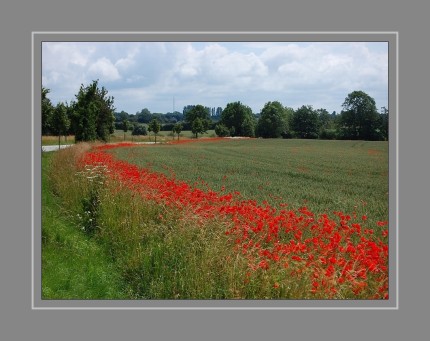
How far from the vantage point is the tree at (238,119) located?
6949mm

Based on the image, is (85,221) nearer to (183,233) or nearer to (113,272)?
(113,272)

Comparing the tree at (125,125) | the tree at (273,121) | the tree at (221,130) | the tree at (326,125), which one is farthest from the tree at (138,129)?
the tree at (326,125)

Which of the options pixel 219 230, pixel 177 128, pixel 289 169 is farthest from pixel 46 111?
pixel 289 169

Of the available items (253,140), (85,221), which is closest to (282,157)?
(253,140)

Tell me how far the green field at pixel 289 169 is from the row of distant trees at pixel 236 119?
0.21 meters

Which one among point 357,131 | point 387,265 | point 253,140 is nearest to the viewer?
point 387,265

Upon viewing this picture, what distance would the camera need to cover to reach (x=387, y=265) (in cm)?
635

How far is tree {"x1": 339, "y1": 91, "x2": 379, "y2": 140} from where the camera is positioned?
6656 millimetres

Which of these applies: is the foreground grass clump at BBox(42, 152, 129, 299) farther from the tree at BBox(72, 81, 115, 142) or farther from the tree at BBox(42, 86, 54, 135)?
the tree at BBox(72, 81, 115, 142)

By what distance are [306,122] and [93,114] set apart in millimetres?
2892

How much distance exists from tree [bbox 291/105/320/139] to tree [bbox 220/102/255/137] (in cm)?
57

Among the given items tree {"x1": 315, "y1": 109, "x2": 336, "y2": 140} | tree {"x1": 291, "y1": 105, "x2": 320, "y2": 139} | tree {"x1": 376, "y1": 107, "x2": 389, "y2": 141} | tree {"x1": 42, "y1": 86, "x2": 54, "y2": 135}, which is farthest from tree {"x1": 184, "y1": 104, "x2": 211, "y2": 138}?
→ tree {"x1": 376, "y1": 107, "x2": 389, "y2": 141}
